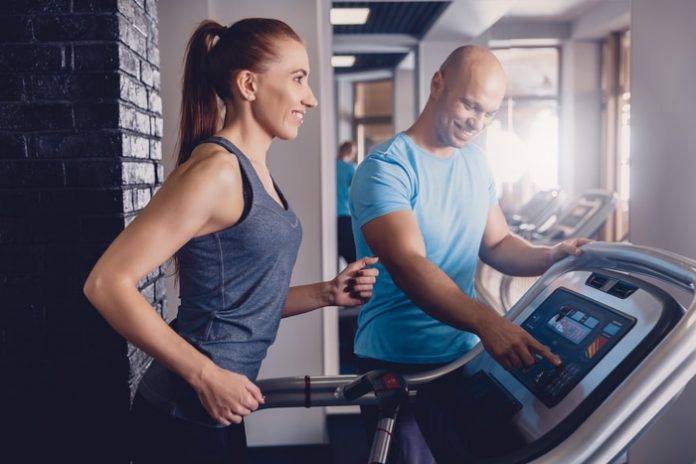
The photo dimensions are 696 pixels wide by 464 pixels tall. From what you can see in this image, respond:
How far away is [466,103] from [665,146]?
0.90 m

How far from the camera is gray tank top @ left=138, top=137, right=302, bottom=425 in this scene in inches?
46.1

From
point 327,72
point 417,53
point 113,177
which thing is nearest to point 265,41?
point 113,177

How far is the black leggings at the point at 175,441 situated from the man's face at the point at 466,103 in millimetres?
805

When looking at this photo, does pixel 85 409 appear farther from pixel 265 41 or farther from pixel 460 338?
pixel 265 41

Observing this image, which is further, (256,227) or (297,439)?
(297,439)

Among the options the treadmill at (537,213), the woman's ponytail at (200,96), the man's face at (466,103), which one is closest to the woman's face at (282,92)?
the woman's ponytail at (200,96)

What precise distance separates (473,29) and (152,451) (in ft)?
19.6

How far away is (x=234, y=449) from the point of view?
1276 millimetres

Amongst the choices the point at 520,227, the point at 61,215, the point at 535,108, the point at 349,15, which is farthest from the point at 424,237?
the point at 535,108

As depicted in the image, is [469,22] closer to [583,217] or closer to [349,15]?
[349,15]

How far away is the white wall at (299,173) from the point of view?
3.14 metres

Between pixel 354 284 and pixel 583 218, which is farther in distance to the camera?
pixel 583 218

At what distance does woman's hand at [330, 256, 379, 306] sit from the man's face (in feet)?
1.22

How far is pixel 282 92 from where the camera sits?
1.27 metres
